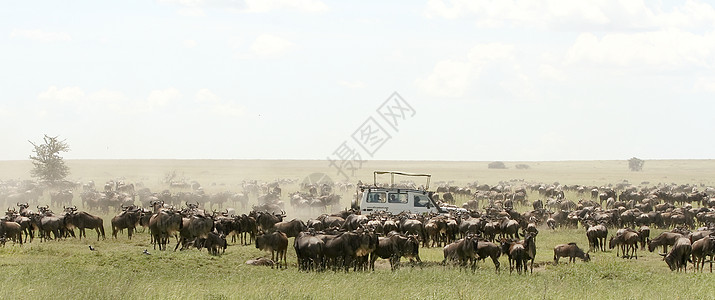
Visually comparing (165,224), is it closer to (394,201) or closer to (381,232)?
(381,232)

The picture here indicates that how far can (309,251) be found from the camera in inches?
869

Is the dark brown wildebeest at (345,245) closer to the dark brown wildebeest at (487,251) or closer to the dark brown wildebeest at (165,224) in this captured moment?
the dark brown wildebeest at (487,251)

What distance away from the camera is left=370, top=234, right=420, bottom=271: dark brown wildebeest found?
23.0 metres

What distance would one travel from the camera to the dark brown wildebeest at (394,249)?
2295cm

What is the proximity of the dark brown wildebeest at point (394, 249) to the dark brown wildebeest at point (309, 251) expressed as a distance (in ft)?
5.37

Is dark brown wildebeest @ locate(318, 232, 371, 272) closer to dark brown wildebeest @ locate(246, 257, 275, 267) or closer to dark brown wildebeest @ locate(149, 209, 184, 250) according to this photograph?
dark brown wildebeest @ locate(246, 257, 275, 267)

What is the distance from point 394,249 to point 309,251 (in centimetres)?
253

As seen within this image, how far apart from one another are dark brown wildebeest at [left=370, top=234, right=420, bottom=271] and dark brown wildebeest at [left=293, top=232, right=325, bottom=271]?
164cm

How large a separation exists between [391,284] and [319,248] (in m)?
3.29

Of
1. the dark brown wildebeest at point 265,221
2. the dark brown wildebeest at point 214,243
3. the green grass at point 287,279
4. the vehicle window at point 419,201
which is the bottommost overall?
the green grass at point 287,279

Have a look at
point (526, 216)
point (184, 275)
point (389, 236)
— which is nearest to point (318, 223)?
point (389, 236)

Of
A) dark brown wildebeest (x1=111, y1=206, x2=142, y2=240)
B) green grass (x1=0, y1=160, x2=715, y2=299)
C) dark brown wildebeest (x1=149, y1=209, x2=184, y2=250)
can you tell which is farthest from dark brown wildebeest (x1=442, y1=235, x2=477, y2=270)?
dark brown wildebeest (x1=111, y1=206, x2=142, y2=240)

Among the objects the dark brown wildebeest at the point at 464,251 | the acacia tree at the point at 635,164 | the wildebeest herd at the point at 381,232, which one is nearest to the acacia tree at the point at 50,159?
the wildebeest herd at the point at 381,232

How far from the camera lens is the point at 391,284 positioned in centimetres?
1941
